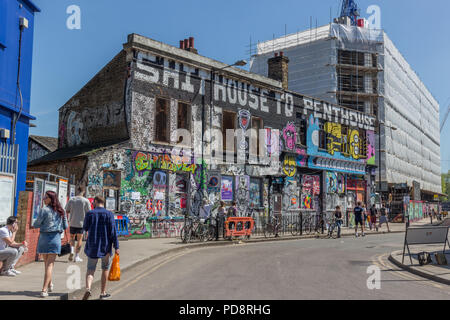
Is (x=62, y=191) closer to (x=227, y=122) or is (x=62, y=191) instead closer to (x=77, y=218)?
(x=77, y=218)

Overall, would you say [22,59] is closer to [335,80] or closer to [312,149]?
[312,149]

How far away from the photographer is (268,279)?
923 cm

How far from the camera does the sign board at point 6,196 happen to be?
9820mm

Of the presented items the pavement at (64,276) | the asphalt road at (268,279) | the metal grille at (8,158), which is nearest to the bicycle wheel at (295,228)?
the asphalt road at (268,279)

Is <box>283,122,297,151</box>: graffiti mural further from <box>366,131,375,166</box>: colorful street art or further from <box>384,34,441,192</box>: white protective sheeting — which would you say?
<box>384,34,441,192</box>: white protective sheeting

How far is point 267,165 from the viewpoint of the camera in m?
25.3

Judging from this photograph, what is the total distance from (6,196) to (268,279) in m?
5.99

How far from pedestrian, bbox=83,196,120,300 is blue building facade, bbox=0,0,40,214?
485cm

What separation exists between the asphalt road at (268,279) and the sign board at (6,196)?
2.96 metres

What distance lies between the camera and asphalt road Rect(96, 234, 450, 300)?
25.2 feet

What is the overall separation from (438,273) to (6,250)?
9.29 meters

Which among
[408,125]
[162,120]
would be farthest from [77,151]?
[408,125]

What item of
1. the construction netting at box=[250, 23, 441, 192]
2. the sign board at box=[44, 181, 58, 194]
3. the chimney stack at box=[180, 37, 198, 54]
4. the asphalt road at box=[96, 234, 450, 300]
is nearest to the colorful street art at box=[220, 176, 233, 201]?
the chimney stack at box=[180, 37, 198, 54]
